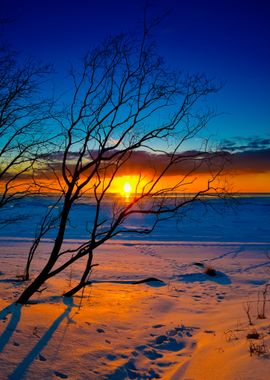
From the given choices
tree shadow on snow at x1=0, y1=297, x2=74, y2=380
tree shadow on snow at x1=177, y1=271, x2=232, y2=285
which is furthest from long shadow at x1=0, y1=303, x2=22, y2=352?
tree shadow on snow at x1=177, y1=271, x2=232, y2=285

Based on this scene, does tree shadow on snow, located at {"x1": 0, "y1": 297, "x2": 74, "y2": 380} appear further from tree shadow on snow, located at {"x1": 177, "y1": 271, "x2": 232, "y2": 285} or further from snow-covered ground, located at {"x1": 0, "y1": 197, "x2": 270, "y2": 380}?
tree shadow on snow, located at {"x1": 177, "y1": 271, "x2": 232, "y2": 285}

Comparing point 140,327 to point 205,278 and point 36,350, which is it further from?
point 205,278

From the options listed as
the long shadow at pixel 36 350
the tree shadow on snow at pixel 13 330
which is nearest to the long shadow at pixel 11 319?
the tree shadow on snow at pixel 13 330

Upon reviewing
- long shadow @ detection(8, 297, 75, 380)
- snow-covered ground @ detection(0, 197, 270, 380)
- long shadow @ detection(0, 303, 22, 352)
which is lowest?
snow-covered ground @ detection(0, 197, 270, 380)

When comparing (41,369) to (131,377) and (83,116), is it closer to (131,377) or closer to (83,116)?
(131,377)

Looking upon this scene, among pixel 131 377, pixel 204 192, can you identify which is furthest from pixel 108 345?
pixel 204 192

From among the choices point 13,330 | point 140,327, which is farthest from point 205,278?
point 13,330

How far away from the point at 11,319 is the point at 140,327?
232 centimetres

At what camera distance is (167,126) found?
22.8ft

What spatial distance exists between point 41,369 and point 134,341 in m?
1.79

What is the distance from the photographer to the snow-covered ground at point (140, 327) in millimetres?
4531

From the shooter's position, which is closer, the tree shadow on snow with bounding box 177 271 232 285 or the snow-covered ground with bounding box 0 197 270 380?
the snow-covered ground with bounding box 0 197 270 380

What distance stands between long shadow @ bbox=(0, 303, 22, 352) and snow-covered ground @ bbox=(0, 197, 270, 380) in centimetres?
1

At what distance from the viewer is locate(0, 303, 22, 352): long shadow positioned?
501cm
